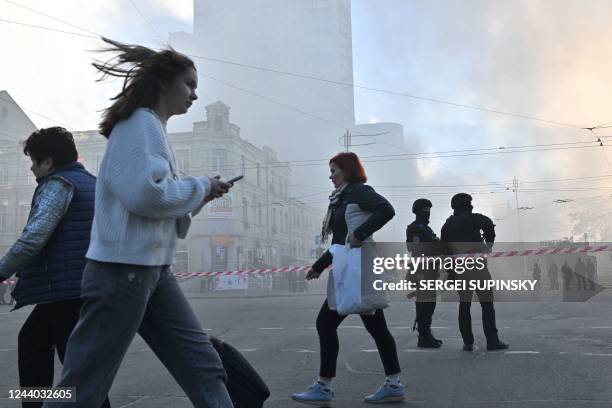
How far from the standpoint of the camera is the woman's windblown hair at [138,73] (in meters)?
2.59

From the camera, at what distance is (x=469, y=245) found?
285 inches

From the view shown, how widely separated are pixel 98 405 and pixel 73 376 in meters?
0.16

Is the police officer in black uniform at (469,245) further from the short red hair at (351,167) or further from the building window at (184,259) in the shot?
the building window at (184,259)

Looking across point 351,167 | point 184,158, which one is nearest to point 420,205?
point 351,167

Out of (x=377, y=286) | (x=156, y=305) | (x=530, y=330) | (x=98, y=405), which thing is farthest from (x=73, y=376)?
(x=530, y=330)

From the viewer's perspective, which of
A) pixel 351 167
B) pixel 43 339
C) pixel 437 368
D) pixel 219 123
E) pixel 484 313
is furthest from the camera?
pixel 219 123

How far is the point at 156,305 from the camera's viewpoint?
265 centimetres

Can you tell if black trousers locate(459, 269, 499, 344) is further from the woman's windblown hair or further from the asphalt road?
the woman's windblown hair

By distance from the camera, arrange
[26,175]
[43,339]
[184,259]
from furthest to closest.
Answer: [26,175] → [184,259] → [43,339]

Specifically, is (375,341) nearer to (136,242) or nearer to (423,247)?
(136,242)

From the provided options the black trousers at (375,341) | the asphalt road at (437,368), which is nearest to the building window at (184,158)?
the asphalt road at (437,368)

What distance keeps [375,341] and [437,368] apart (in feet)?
5.19

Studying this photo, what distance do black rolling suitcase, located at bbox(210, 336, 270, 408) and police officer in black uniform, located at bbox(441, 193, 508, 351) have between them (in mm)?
4189

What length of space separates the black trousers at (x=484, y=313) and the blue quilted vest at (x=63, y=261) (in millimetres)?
4777
